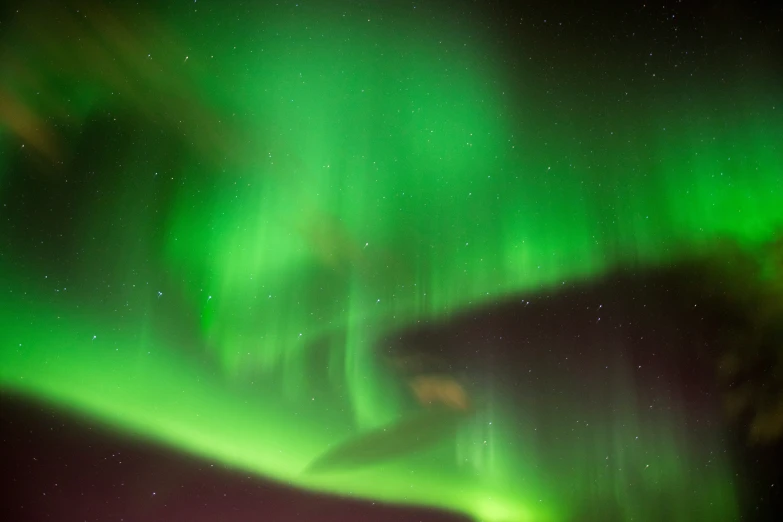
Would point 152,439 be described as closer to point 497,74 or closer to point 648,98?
point 497,74

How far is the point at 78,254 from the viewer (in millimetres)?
1133

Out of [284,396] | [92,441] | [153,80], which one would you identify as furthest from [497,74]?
[92,441]

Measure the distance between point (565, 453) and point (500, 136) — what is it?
759mm

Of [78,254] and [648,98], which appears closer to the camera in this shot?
[78,254]

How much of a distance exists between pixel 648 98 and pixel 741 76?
0.27 meters

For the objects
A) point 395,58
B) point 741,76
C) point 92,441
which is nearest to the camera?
point 92,441

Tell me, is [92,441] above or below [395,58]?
below

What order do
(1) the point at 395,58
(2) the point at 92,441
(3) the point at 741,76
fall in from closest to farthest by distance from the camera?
(2) the point at 92,441 → (1) the point at 395,58 → (3) the point at 741,76

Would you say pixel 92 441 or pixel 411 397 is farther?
pixel 411 397

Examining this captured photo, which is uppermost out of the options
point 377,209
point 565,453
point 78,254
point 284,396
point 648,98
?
point 648,98

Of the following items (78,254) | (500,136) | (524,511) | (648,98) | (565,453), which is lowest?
(524,511)

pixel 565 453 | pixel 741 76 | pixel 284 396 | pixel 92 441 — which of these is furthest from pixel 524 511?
pixel 741 76

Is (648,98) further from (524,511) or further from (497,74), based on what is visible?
(524,511)

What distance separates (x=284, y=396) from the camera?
1155mm
